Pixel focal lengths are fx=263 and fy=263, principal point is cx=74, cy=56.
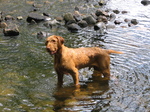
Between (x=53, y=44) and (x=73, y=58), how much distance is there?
47.3 inches

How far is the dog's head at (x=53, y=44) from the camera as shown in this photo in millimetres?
7012

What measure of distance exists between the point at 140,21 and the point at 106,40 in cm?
479

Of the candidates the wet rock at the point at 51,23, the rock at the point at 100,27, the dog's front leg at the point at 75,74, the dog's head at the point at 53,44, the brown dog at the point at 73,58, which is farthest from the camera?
the wet rock at the point at 51,23

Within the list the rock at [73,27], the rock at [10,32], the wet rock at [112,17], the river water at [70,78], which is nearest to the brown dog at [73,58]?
the river water at [70,78]

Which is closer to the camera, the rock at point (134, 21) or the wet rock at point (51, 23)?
the wet rock at point (51, 23)

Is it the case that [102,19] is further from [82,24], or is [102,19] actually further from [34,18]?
[34,18]

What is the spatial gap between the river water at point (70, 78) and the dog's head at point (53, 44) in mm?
1519

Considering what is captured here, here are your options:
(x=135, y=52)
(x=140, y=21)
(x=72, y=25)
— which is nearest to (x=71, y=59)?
(x=135, y=52)

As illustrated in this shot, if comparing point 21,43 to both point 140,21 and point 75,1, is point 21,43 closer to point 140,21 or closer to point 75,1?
point 140,21

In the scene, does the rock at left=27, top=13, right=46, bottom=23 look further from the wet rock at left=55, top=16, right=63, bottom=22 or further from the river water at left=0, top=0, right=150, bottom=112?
the wet rock at left=55, top=16, right=63, bottom=22

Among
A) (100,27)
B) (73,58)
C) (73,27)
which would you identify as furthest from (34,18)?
(73,58)

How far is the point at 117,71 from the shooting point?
9.78m

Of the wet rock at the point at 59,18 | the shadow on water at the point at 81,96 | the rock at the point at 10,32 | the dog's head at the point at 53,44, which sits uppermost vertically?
the dog's head at the point at 53,44

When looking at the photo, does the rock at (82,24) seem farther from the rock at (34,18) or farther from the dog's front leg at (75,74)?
the dog's front leg at (75,74)
